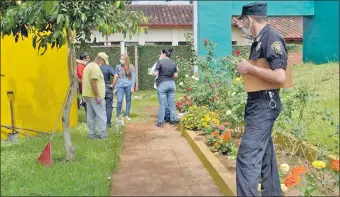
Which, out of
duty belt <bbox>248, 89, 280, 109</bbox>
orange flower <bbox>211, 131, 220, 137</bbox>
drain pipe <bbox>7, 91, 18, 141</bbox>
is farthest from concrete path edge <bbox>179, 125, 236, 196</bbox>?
drain pipe <bbox>7, 91, 18, 141</bbox>

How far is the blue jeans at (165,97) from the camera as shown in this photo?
30.7 feet

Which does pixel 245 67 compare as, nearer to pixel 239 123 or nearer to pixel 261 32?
pixel 261 32

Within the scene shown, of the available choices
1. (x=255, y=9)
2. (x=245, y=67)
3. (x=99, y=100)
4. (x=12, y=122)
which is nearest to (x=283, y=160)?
(x=245, y=67)

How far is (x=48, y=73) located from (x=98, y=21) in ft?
13.8

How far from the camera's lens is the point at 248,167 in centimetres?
377

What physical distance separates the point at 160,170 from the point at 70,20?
224cm

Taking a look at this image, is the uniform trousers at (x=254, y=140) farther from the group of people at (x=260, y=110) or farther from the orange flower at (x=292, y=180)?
the orange flower at (x=292, y=180)

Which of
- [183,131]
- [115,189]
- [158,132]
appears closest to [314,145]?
[115,189]

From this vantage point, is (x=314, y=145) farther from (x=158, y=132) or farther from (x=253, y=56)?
(x=158, y=132)

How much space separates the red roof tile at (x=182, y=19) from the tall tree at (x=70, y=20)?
59.1 ft

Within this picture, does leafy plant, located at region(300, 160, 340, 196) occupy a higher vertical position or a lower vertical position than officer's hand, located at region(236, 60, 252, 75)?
lower

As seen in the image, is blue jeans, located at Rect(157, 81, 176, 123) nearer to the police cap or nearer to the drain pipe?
the drain pipe

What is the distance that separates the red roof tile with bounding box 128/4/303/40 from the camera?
2480 cm

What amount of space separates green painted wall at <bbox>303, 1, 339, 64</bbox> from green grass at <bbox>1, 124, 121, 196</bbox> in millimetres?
8119
